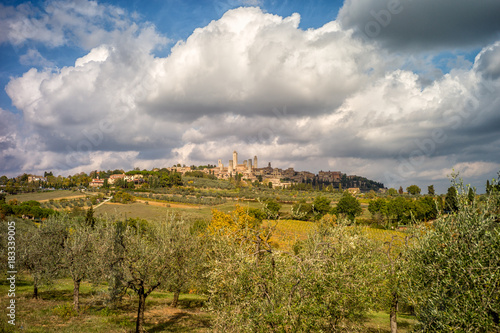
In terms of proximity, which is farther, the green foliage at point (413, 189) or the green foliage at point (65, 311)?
the green foliage at point (413, 189)

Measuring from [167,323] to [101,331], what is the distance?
223 inches

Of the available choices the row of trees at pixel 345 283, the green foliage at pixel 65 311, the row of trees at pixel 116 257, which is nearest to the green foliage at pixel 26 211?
the row of trees at pixel 116 257

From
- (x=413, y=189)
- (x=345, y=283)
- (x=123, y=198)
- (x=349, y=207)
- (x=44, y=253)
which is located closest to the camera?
(x=345, y=283)

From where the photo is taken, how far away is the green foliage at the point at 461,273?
387 inches

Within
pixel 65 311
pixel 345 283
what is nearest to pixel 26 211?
pixel 65 311

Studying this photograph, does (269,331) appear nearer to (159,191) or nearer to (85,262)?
(85,262)

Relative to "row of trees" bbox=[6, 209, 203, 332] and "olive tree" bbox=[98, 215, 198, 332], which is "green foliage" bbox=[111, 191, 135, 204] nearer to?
"row of trees" bbox=[6, 209, 203, 332]

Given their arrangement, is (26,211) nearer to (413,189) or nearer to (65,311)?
(65,311)

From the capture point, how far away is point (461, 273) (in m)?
10.6

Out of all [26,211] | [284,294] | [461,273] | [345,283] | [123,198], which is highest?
[461,273]

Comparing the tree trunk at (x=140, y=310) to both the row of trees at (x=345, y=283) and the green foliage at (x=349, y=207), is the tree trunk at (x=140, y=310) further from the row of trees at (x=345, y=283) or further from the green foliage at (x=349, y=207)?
the green foliage at (x=349, y=207)

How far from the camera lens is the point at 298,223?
9294 cm

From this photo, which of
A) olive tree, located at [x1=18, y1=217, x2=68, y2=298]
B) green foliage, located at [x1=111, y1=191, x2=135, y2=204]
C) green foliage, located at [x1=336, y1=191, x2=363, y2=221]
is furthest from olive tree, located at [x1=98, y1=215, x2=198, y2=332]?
green foliage, located at [x1=111, y1=191, x2=135, y2=204]

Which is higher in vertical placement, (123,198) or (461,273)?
(461,273)
